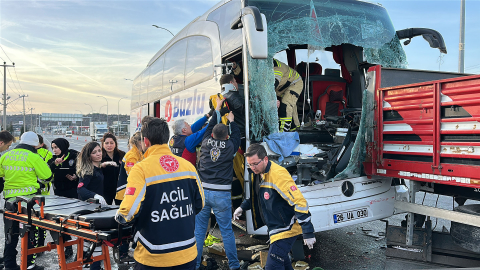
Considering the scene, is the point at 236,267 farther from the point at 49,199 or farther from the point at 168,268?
the point at 49,199

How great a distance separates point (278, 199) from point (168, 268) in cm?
126

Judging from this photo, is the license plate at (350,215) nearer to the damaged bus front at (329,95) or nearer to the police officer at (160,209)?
the damaged bus front at (329,95)

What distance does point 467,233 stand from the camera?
3.48m

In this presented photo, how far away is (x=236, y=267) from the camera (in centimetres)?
447

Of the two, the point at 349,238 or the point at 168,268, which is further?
the point at 349,238

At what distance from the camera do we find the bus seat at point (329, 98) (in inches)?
247

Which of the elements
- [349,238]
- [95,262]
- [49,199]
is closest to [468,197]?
[349,238]

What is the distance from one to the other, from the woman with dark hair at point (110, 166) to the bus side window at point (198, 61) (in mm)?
1798

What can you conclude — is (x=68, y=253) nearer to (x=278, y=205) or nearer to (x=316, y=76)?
(x=278, y=205)

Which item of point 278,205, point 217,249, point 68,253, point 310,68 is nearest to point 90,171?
point 68,253

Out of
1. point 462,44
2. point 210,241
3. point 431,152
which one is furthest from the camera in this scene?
point 462,44

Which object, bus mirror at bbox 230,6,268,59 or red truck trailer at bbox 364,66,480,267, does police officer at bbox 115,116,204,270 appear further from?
red truck trailer at bbox 364,66,480,267

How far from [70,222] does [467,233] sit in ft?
12.1

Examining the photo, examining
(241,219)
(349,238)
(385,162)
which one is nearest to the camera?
(385,162)
